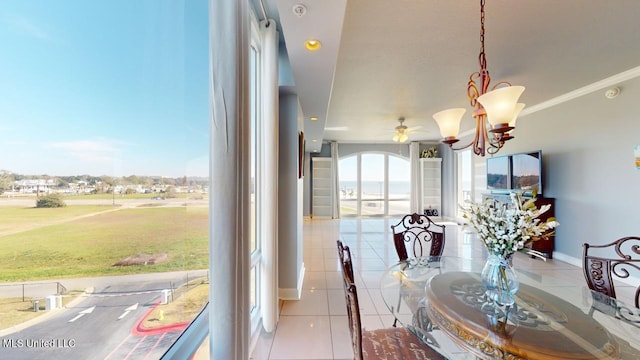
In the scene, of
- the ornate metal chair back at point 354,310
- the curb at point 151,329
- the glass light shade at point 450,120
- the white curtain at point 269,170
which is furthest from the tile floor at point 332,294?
the glass light shade at point 450,120

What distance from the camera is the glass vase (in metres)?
1.40

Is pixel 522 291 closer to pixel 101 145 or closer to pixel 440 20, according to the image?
pixel 440 20

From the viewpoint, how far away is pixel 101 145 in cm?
67

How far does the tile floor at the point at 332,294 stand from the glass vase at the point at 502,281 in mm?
1132

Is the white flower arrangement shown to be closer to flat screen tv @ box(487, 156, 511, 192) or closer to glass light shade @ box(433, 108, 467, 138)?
glass light shade @ box(433, 108, 467, 138)

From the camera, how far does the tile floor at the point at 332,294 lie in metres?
1.97

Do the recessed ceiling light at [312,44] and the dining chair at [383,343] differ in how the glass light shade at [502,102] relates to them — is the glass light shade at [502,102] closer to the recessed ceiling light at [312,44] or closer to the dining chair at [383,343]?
the recessed ceiling light at [312,44]

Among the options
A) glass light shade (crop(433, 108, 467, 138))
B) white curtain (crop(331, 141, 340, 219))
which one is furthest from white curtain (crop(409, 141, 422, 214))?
glass light shade (crop(433, 108, 467, 138))

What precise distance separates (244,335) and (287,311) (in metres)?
1.52

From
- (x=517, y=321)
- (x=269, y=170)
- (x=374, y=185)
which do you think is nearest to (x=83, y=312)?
(x=269, y=170)

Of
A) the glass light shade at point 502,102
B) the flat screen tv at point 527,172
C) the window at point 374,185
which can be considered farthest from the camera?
the window at point 374,185

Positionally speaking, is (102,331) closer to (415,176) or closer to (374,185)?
(374,185)

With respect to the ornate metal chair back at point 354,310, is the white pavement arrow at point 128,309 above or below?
above

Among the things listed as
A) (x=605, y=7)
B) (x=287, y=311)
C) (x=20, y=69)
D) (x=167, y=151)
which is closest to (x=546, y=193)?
(x=605, y=7)
